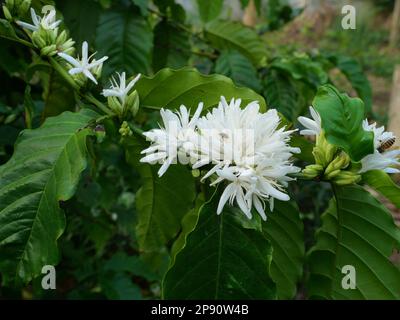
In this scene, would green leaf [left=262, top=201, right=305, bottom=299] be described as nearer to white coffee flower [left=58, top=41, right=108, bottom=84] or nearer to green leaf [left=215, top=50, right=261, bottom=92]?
white coffee flower [left=58, top=41, right=108, bottom=84]

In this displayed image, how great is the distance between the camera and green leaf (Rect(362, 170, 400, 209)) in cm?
74

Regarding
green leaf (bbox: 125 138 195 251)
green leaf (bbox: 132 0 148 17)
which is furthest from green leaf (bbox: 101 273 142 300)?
green leaf (bbox: 132 0 148 17)

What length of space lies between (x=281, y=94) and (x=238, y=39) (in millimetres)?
258

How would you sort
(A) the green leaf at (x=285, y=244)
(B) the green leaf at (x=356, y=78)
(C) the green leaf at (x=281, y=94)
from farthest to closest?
(B) the green leaf at (x=356, y=78) < (C) the green leaf at (x=281, y=94) < (A) the green leaf at (x=285, y=244)

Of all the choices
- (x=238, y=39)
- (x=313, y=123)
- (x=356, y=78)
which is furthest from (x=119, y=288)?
(x=313, y=123)

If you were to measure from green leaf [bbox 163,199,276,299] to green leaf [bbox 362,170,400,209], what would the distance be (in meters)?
0.18

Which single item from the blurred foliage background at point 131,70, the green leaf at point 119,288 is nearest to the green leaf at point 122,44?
the blurred foliage background at point 131,70

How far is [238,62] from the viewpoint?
4.46ft

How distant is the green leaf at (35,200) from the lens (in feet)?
2.37

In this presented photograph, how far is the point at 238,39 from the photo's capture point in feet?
4.95

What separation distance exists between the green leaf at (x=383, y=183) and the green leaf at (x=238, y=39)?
81 cm

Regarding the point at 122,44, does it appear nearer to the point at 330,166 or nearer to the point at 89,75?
the point at 89,75

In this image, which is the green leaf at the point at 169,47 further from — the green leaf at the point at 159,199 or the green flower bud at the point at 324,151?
the green flower bud at the point at 324,151
